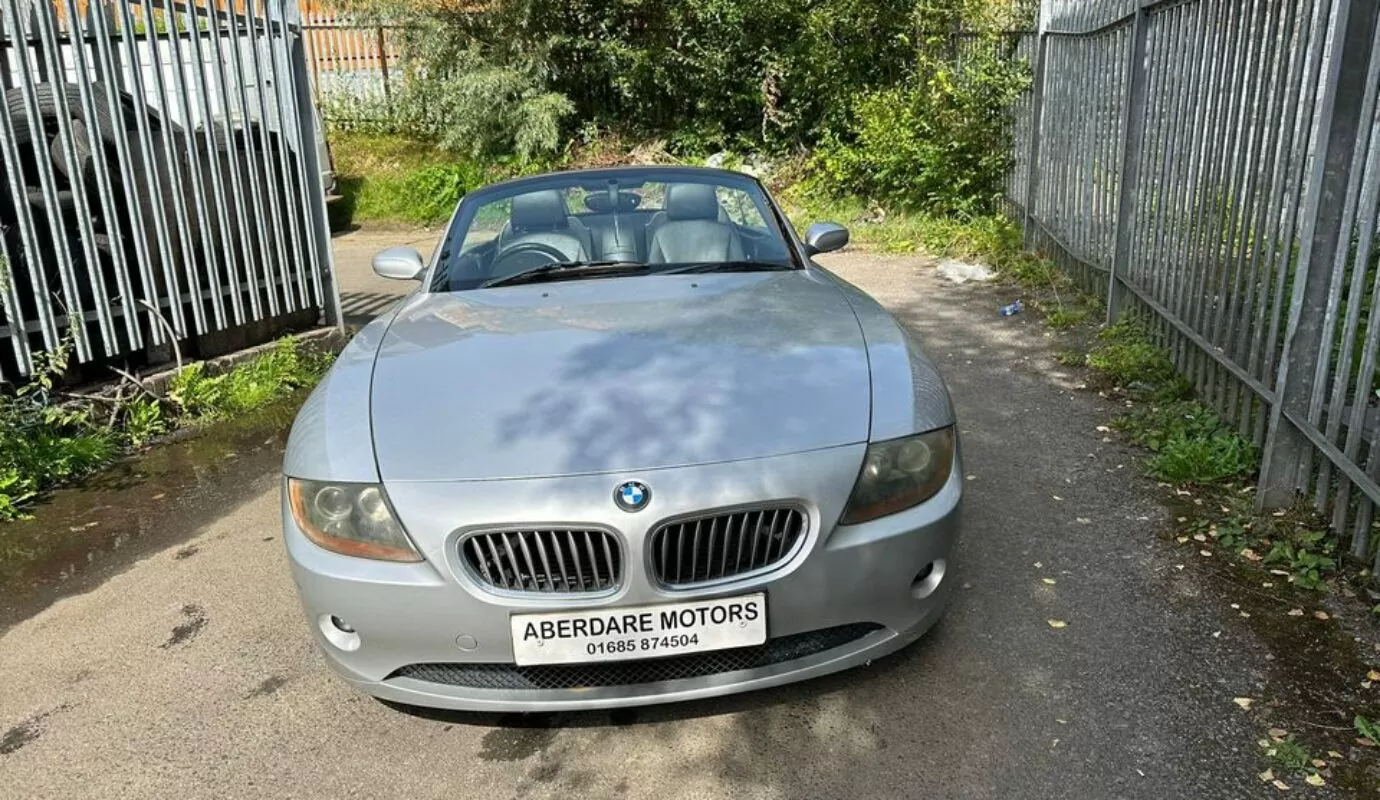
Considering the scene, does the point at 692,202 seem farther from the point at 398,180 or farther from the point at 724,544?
the point at 398,180

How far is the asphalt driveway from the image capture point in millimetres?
2516

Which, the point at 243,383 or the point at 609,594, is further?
the point at 243,383

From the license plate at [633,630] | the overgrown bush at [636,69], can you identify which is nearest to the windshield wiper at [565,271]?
the license plate at [633,630]

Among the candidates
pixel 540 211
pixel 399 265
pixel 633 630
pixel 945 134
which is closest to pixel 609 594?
pixel 633 630

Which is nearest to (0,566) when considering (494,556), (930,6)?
(494,556)

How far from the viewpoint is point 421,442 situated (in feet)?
8.64

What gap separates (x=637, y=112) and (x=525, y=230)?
12072mm

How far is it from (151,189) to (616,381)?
418 cm

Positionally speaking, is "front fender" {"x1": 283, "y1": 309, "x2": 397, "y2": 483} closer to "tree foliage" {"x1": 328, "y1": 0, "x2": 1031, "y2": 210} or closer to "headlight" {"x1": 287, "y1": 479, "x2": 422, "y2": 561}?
"headlight" {"x1": 287, "y1": 479, "x2": 422, "y2": 561}

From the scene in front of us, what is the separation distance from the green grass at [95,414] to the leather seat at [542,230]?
2540 mm

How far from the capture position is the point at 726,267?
392 cm

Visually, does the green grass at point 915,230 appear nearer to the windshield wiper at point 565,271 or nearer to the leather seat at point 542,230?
the leather seat at point 542,230

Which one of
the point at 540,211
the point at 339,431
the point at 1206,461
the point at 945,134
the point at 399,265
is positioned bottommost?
the point at 1206,461

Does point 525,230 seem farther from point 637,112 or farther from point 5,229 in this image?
point 637,112
